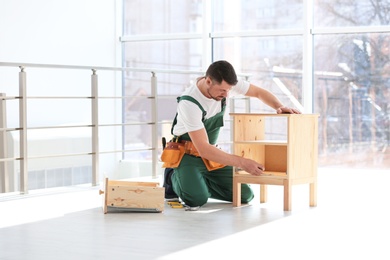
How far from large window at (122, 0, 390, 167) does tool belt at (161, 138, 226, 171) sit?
156cm

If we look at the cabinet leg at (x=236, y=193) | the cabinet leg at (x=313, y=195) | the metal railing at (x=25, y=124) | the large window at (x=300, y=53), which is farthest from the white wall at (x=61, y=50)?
the cabinet leg at (x=313, y=195)

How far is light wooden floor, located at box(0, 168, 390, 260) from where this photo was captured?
10.00 ft

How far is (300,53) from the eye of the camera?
689cm

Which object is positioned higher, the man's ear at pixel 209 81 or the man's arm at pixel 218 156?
the man's ear at pixel 209 81

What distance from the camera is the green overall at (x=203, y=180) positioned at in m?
4.24

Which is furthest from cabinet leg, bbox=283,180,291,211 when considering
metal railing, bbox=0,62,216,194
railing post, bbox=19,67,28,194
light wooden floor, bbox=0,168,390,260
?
railing post, bbox=19,67,28,194

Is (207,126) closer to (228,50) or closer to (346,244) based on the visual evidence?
(346,244)

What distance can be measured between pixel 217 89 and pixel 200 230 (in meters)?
0.83

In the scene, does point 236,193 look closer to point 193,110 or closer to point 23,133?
point 193,110

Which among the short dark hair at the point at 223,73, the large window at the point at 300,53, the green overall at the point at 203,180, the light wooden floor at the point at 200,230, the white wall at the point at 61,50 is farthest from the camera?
the white wall at the point at 61,50

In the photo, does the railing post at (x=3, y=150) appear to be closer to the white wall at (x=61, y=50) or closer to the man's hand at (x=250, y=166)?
the white wall at (x=61, y=50)

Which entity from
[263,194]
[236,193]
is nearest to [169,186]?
[236,193]

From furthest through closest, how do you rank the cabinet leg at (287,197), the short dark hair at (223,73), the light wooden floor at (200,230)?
the cabinet leg at (287,197) → the short dark hair at (223,73) → the light wooden floor at (200,230)

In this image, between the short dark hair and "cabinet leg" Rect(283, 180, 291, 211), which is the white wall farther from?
"cabinet leg" Rect(283, 180, 291, 211)
